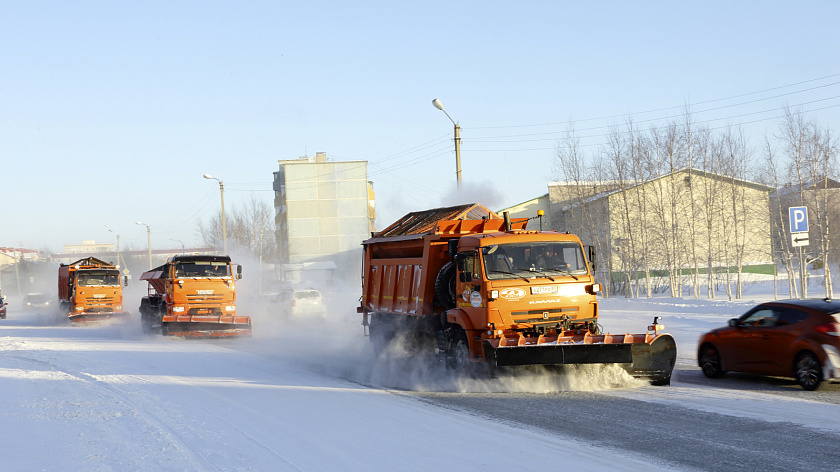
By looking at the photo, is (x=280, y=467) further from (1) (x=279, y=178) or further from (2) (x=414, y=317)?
(1) (x=279, y=178)

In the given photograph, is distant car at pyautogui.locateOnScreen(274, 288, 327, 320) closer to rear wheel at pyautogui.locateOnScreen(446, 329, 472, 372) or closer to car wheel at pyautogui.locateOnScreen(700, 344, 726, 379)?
rear wheel at pyautogui.locateOnScreen(446, 329, 472, 372)

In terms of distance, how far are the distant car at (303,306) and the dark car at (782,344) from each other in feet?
65.0

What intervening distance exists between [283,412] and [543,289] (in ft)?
14.9

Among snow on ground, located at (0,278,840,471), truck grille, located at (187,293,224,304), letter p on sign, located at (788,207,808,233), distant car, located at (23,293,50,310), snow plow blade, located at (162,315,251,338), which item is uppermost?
letter p on sign, located at (788,207,808,233)

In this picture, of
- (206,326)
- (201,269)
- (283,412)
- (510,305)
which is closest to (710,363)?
(510,305)

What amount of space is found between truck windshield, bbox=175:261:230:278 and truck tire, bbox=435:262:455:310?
14.3 meters

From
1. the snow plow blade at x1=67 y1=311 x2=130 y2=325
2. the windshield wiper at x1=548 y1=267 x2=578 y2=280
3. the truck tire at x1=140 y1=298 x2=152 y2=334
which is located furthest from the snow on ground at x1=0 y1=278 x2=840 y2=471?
the snow plow blade at x1=67 y1=311 x2=130 y2=325

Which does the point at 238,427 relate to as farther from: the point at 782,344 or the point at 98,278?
the point at 98,278

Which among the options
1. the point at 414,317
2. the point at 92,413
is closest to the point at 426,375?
the point at 414,317

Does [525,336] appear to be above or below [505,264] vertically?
below

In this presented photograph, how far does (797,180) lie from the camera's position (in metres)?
32.6

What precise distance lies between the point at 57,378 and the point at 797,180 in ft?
103

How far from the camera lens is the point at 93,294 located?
33.8 metres

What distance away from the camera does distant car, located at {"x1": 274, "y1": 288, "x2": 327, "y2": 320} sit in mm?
29781
